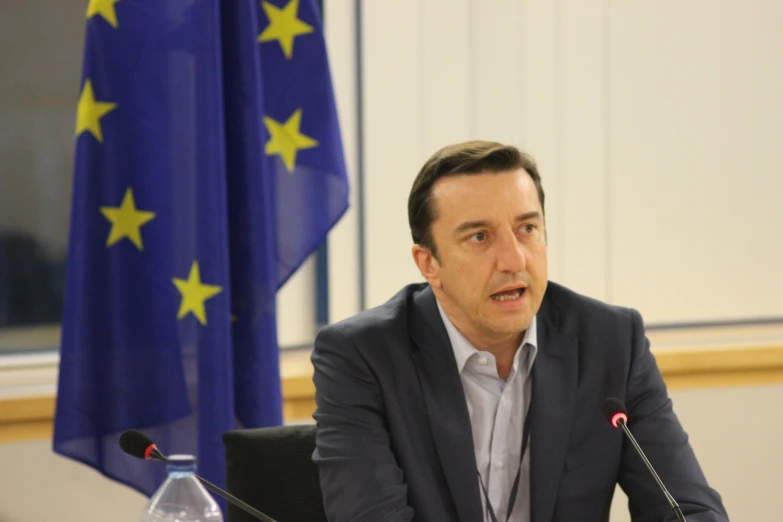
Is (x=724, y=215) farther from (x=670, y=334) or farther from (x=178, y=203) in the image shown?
(x=178, y=203)

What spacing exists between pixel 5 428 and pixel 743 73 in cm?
292

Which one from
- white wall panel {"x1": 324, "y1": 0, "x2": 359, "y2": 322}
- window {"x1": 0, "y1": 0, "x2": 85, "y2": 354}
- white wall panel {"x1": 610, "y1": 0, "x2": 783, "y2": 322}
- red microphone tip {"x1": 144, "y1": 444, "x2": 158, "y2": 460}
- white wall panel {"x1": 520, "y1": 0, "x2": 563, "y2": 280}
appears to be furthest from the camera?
white wall panel {"x1": 610, "y1": 0, "x2": 783, "y2": 322}

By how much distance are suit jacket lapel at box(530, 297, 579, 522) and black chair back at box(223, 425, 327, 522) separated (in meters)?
0.44

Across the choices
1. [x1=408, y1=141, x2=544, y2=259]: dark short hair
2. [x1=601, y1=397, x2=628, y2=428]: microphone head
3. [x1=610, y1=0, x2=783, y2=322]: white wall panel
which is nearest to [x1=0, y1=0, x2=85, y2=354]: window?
[x1=408, y1=141, x2=544, y2=259]: dark short hair

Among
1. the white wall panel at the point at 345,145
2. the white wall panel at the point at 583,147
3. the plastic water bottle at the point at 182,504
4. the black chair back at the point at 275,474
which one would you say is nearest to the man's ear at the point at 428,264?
the black chair back at the point at 275,474

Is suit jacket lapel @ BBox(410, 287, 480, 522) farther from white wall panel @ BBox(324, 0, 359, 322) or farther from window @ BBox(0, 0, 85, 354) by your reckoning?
window @ BBox(0, 0, 85, 354)

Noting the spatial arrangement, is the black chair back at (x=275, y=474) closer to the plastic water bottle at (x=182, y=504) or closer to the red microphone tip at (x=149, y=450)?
the plastic water bottle at (x=182, y=504)

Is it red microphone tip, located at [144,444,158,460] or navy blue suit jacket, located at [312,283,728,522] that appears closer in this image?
red microphone tip, located at [144,444,158,460]

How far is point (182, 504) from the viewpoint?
6.21 ft

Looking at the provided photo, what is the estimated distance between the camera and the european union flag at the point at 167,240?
9.12 ft

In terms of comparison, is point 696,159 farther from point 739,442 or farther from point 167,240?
point 167,240

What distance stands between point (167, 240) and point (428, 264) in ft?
2.87

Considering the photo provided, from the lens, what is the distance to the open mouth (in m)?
2.15

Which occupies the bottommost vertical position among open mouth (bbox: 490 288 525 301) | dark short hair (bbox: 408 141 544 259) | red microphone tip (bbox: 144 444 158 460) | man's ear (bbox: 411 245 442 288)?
red microphone tip (bbox: 144 444 158 460)
